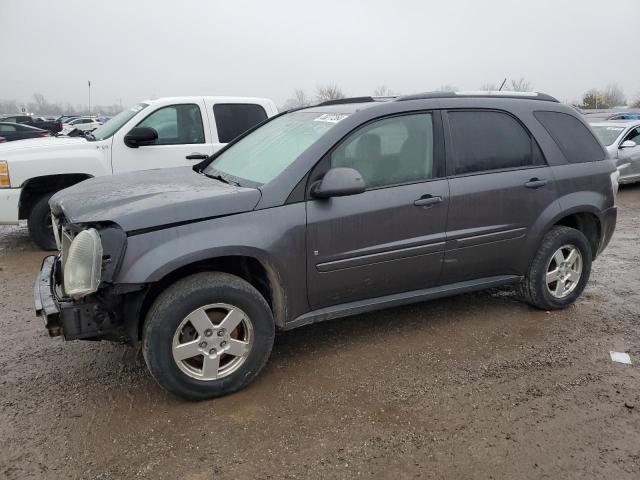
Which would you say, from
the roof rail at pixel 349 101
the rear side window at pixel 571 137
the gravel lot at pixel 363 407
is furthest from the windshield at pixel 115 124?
the rear side window at pixel 571 137

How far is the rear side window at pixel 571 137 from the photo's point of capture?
14.0 feet

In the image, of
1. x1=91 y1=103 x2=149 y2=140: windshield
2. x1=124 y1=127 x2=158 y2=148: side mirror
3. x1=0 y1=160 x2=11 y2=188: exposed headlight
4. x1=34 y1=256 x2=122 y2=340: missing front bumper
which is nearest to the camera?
x1=34 y1=256 x2=122 y2=340: missing front bumper

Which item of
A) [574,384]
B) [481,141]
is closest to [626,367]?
[574,384]

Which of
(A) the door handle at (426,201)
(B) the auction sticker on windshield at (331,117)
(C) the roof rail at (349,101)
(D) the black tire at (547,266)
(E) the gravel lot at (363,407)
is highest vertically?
(C) the roof rail at (349,101)

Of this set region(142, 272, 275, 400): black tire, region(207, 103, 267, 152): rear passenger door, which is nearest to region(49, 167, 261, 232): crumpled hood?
region(142, 272, 275, 400): black tire

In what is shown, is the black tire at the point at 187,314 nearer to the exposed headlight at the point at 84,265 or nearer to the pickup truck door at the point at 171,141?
the exposed headlight at the point at 84,265

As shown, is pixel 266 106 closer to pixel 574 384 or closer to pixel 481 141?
pixel 481 141

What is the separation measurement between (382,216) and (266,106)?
14.9 feet

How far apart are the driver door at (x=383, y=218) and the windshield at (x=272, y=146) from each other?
254mm

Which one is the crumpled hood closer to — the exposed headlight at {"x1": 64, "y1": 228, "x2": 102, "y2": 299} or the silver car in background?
the exposed headlight at {"x1": 64, "y1": 228, "x2": 102, "y2": 299}

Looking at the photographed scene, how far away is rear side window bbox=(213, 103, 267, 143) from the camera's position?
7.02m

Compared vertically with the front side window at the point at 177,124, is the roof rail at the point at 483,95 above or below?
above

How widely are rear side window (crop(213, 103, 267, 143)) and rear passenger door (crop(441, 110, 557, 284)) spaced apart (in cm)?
385

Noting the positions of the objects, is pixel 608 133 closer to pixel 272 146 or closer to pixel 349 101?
pixel 349 101
